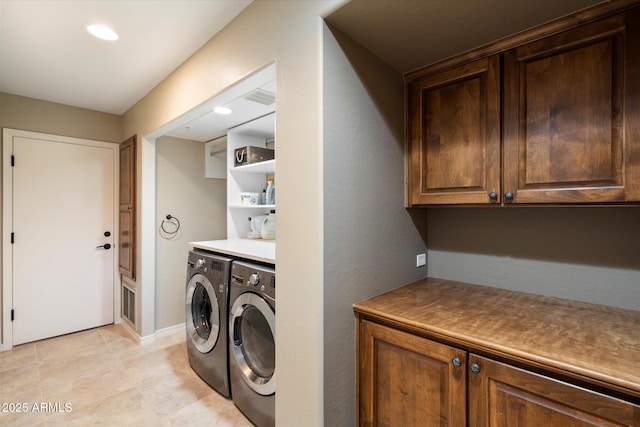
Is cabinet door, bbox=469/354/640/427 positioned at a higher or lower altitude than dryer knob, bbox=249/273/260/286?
lower

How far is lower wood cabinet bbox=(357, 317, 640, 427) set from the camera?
0.85 m

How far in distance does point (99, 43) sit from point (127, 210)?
5.78 ft

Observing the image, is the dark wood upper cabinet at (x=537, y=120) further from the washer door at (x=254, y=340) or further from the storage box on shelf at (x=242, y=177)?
the storage box on shelf at (x=242, y=177)

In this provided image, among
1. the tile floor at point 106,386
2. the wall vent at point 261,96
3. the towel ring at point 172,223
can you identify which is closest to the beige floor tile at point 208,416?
the tile floor at point 106,386

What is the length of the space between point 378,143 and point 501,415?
124cm

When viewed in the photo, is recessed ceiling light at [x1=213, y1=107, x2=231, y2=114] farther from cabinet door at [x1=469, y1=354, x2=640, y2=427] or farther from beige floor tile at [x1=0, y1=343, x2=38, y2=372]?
beige floor tile at [x1=0, y1=343, x2=38, y2=372]

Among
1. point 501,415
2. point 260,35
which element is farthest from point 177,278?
point 501,415

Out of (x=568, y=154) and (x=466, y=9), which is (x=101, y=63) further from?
(x=568, y=154)

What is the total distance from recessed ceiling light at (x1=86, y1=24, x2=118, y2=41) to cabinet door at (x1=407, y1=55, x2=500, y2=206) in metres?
1.90

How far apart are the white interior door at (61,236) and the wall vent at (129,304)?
15 centimetres

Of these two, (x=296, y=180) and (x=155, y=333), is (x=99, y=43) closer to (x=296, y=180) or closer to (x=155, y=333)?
(x=296, y=180)

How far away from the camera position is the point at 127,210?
3158 mm

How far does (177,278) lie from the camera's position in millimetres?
3283

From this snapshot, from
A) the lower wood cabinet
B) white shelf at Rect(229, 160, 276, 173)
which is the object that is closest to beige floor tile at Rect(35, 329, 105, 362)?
white shelf at Rect(229, 160, 276, 173)
